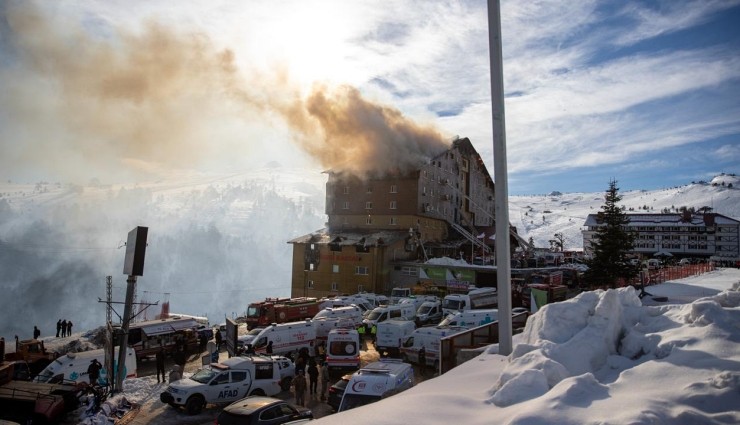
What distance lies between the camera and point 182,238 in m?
104

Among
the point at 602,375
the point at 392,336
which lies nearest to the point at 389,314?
the point at 392,336

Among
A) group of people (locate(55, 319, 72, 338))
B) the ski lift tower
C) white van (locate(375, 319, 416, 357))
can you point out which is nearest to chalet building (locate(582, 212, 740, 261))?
white van (locate(375, 319, 416, 357))

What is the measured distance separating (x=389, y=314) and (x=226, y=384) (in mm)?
12603

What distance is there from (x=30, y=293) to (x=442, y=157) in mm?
78400

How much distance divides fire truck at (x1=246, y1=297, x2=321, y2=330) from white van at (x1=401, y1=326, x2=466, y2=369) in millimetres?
11390

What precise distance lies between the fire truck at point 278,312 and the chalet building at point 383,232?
14823mm

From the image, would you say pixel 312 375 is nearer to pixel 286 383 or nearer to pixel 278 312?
pixel 286 383

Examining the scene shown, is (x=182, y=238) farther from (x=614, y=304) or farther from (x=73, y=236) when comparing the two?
(x=614, y=304)

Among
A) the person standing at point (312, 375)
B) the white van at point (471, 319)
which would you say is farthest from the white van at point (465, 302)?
the person standing at point (312, 375)

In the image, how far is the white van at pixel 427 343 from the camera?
1922 cm

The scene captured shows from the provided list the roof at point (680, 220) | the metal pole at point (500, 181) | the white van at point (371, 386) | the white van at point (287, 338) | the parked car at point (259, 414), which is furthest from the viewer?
the roof at point (680, 220)

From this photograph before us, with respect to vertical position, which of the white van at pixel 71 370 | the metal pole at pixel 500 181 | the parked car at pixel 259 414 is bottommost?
the white van at pixel 71 370

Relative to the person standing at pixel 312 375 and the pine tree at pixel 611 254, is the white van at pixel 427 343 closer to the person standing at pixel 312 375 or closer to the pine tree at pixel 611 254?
the person standing at pixel 312 375

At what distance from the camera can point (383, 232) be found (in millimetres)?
49281
